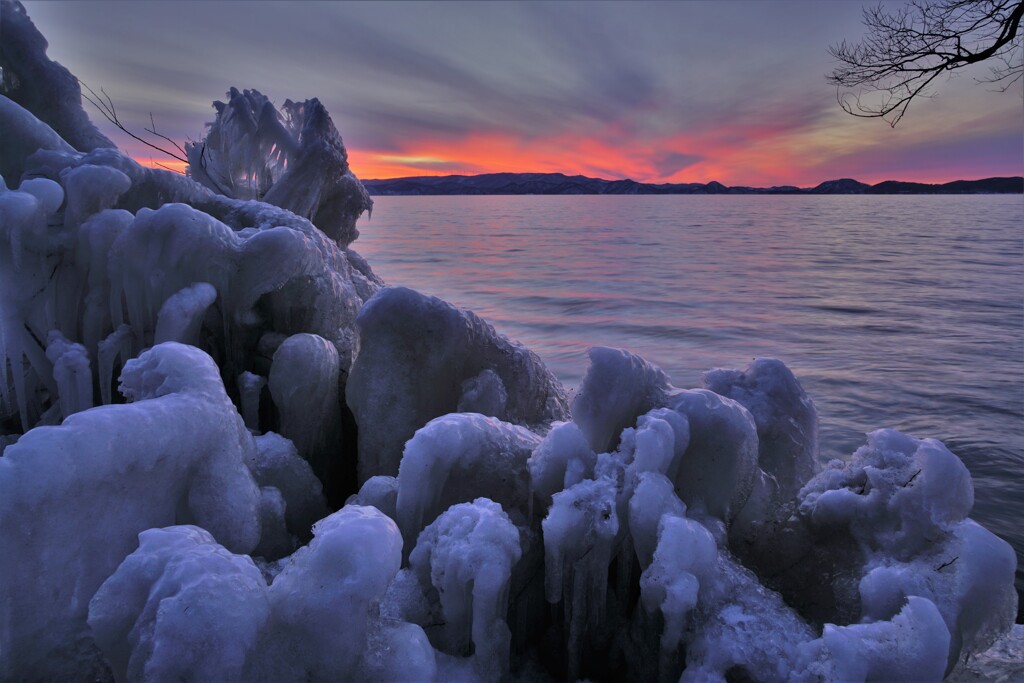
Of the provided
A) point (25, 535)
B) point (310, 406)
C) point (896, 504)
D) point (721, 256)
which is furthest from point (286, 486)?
point (721, 256)

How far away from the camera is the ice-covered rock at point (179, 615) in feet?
5.14

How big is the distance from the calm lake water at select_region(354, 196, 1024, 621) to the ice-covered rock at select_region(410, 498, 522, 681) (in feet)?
14.7

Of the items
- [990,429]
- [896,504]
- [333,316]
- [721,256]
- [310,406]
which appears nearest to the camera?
[896,504]

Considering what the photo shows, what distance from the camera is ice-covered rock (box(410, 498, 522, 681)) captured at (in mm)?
2086

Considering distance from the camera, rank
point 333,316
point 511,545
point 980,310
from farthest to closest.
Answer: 1. point 980,310
2. point 333,316
3. point 511,545

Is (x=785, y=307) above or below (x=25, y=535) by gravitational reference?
below

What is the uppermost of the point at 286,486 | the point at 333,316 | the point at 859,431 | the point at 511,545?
the point at 333,316

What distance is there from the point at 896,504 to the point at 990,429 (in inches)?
269

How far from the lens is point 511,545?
217 cm

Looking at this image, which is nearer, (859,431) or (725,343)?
(859,431)

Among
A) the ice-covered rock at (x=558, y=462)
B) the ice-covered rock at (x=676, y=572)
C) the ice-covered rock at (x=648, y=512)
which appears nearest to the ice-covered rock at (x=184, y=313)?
the ice-covered rock at (x=558, y=462)

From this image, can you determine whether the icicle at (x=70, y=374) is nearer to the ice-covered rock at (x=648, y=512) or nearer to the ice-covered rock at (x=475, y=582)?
the ice-covered rock at (x=475, y=582)

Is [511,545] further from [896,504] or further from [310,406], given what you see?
[310,406]

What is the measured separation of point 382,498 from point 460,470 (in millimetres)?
397
